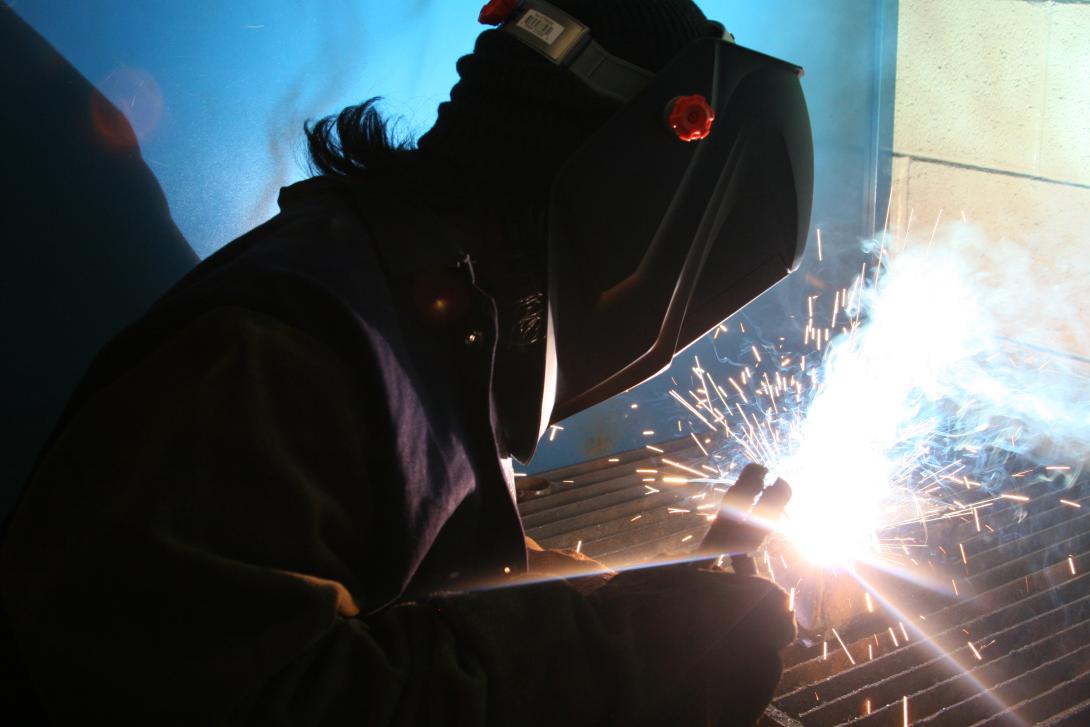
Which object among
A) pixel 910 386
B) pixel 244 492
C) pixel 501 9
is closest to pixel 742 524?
pixel 244 492

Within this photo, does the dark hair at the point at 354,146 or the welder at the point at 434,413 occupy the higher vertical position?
the dark hair at the point at 354,146

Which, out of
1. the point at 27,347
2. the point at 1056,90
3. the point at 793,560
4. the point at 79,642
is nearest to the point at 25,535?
the point at 79,642

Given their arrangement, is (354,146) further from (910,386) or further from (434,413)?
(910,386)

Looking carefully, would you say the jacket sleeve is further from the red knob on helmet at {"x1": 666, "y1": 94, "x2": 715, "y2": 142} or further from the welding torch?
the red knob on helmet at {"x1": 666, "y1": 94, "x2": 715, "y2": 142}

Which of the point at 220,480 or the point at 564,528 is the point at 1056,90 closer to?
the point at 564,528

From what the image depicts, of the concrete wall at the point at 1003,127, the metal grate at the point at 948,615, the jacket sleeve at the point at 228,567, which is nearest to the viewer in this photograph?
the jacket sleeve at the point at 228,567

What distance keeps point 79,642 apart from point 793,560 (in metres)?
1.57

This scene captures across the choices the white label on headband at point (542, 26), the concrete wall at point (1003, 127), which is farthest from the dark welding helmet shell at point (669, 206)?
the concrete wall at point (1003, 127)

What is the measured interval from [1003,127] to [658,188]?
2.27 metres

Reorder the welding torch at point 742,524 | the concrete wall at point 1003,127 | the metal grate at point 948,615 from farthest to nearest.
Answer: the concrete wall at point 1003,127 < the metal grate at point 948,615 < the welding torch at point 742,524

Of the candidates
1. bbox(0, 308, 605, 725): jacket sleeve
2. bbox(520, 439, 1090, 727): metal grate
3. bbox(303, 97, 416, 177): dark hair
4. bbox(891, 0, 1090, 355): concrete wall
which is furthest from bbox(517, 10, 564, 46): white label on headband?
bbox(891, 0, 1090, 355): concrete wall

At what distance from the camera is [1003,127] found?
9.84 ft

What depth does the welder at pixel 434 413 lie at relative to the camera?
0.87 m

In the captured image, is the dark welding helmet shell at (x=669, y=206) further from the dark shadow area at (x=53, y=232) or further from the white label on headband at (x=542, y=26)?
the dark shadow area at (x=53, y=232)
